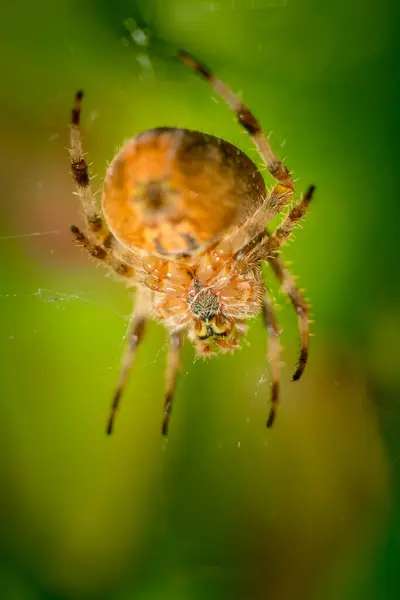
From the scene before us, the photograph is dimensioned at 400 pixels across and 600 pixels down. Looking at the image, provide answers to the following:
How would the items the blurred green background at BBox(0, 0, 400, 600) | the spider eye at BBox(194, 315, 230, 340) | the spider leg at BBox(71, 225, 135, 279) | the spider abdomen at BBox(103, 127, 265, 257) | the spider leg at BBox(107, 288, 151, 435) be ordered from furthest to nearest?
the blurred green background at BBox(0, 0, 400, 600) → the spider leg at BBox(107, 288, 151, 435) → the spider eye at BBox(194, 315, 230, 340) → the spider leg at BBox(71, 225, 135, 279) → the spider abdomen at BBox(103, 127, 265, 257)

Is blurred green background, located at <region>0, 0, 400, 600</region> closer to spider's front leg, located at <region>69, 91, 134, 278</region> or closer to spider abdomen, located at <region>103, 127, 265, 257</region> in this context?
spider's front leg, located at <region>69, 91, 134, 278</region>

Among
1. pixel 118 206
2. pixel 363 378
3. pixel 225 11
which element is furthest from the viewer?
pixel 363 378

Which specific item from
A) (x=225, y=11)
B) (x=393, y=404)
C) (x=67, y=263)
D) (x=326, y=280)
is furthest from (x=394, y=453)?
(x=225, y=11)

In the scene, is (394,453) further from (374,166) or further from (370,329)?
(374,166)

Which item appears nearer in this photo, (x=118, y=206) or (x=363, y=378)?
(x=118, y=206)

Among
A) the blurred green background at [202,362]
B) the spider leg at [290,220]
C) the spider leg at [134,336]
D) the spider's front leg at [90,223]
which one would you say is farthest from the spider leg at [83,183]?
the blurred green background at [202,362]

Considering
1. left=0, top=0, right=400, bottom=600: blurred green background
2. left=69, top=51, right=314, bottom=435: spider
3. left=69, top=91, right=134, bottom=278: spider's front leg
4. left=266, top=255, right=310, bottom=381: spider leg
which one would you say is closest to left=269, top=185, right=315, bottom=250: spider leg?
left=69, top=51, right=314, bottom=435: spider

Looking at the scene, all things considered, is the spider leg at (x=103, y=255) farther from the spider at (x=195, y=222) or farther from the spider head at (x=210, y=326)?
the spider head at (x=210, y=326)

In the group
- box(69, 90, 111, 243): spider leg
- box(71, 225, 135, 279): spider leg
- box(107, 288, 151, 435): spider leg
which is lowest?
box(107, 288, 151, 435): spider leg
